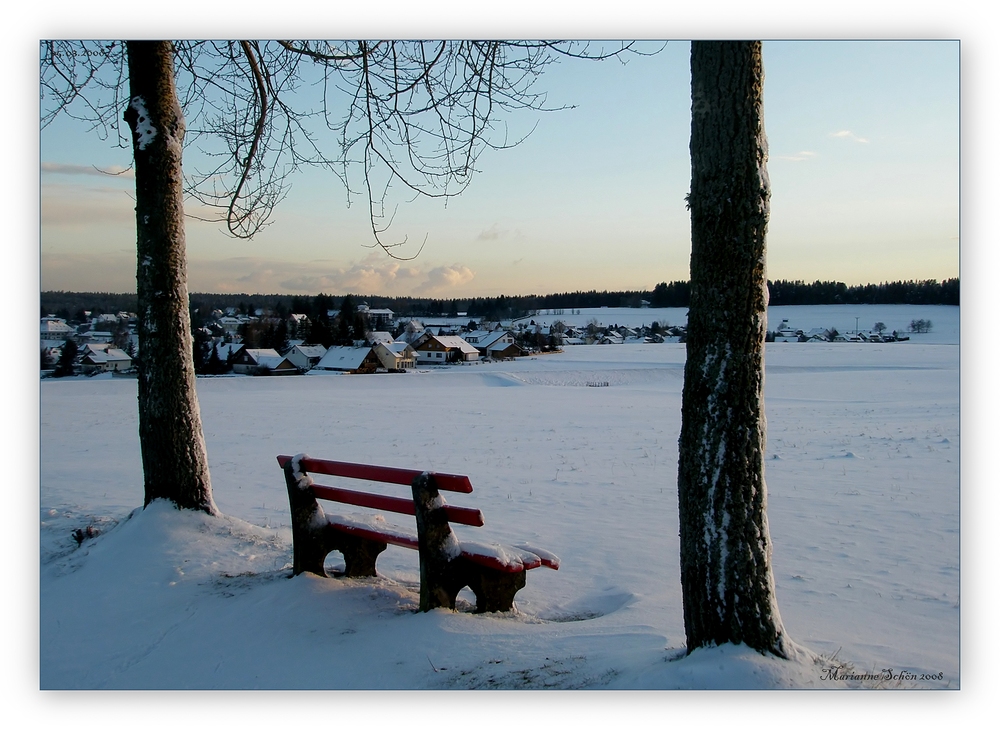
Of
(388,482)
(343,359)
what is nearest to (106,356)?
(388,482)

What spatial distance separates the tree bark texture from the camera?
3.01m

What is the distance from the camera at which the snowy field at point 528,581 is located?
3.58m

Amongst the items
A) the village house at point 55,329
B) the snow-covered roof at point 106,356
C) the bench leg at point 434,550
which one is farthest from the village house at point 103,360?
the bench leg at point 434,550

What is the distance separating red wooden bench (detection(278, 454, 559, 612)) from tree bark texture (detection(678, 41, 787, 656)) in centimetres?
111

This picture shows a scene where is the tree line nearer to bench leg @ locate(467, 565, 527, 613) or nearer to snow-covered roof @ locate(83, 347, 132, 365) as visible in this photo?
snow-covered roof @ locate(83, 347, 132, 365)

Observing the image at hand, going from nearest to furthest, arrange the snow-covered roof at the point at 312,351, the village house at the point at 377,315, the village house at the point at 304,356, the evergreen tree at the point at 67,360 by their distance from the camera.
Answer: the evergreen tree at the point at 67,360, the village house at the point at 377,315, the snow-covered roof at the point at 312,351, the village house at the point at 304,356

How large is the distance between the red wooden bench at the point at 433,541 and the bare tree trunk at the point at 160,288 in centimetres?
172

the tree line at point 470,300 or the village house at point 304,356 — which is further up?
the tree line at point 470,300

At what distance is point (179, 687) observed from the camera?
3996 mm

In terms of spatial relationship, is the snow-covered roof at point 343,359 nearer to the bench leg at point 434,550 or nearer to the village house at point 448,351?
the bench leg at point 434,550

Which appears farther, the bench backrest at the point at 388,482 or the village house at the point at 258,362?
the village house at the point at 258,362

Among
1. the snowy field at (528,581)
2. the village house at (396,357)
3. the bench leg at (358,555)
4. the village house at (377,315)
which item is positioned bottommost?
the snowy field at (528,581)

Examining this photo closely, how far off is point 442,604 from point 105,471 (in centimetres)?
800
